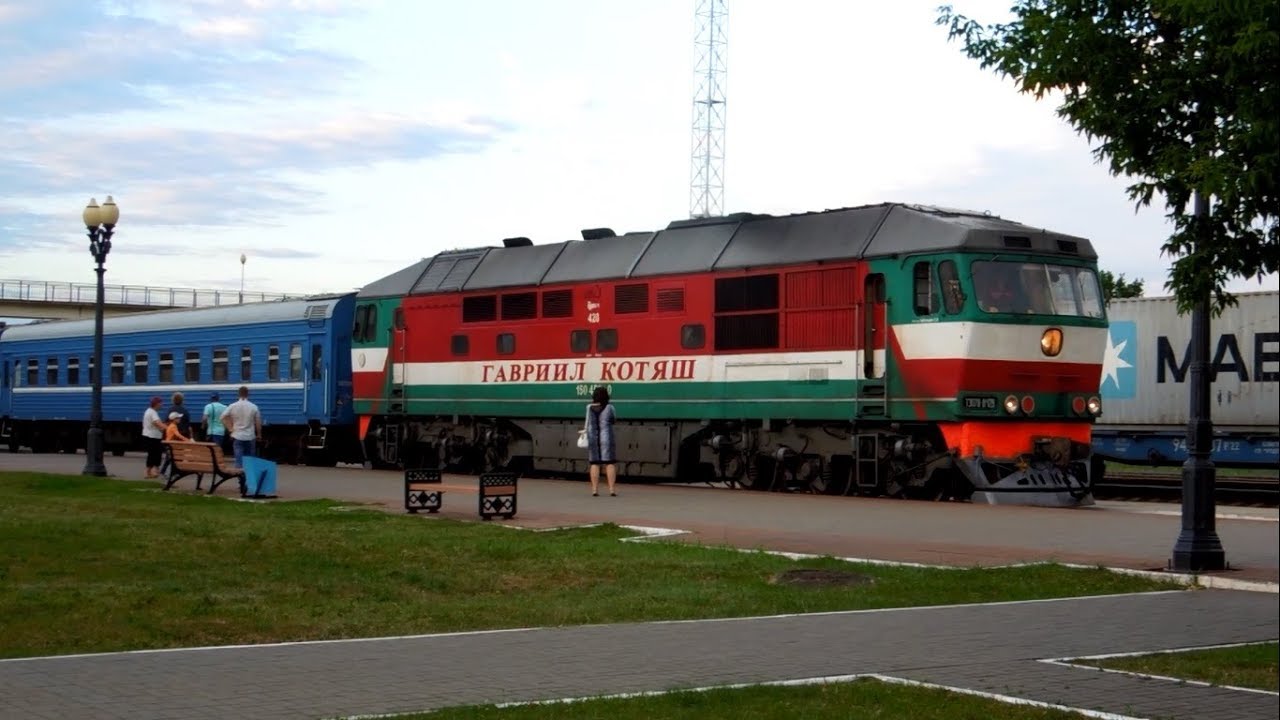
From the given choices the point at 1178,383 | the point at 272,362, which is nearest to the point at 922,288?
the point at 1178,383

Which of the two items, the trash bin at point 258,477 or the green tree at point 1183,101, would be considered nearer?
the green tree at point 1183,101

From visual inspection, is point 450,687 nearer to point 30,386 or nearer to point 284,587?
point 284,587

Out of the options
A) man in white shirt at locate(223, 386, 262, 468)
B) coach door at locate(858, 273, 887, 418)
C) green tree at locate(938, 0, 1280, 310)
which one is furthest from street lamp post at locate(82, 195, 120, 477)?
green tree at locate(938, 0, 1280, 310)

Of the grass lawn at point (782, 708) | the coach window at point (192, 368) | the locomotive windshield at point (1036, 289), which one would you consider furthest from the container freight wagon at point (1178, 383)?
the coach window at point (192, 368)

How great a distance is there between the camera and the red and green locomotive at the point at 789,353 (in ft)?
83.6

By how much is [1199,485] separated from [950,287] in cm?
936

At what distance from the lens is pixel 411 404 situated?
3628 cm

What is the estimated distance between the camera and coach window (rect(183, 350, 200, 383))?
145 feet

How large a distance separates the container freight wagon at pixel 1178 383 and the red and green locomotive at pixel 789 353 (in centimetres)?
628

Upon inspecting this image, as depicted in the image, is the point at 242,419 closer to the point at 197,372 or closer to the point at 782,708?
the point at 197,372

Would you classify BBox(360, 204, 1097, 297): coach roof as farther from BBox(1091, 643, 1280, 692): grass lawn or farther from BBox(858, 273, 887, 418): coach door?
BBox(1091, 643, 1280, 692): grass lawn

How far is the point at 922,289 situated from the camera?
2602cm

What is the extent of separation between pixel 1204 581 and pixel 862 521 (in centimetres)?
696

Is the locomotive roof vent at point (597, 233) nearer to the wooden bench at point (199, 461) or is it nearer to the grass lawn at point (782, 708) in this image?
the wooden bench at point (199, 461)
